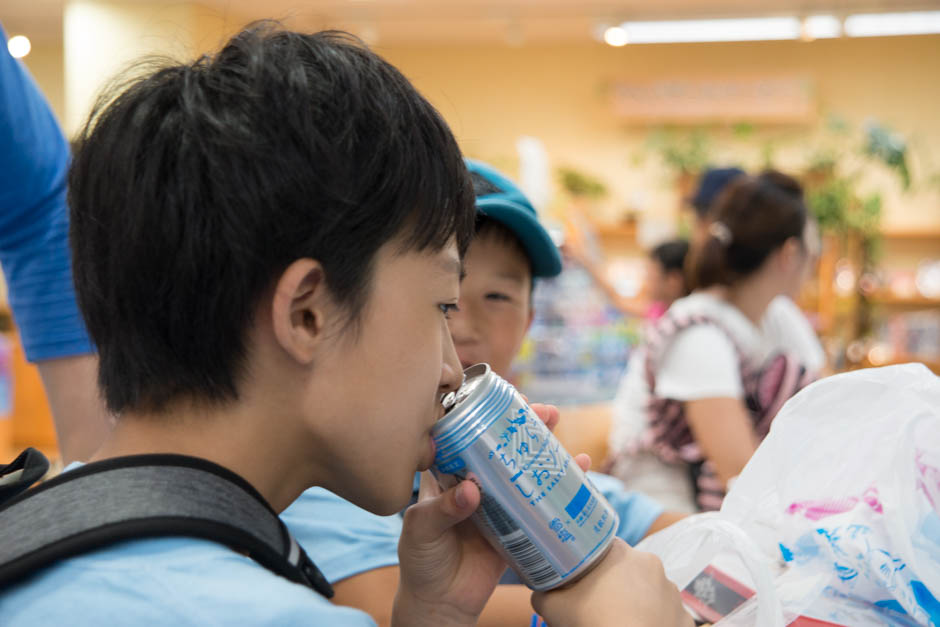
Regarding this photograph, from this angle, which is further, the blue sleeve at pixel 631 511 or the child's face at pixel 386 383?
the blue sleeve at pixel 631 511

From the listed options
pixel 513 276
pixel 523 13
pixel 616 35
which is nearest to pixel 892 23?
pixel 616 35

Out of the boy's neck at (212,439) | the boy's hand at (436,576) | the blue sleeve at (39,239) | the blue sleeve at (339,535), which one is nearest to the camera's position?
the boy's neck at (212,439)

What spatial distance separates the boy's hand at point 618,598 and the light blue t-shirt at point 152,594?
203 mm

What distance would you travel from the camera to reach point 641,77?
6.38 m

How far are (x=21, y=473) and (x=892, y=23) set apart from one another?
5878mm

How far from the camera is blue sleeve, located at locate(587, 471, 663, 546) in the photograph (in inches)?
39.7

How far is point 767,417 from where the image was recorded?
71.4 inches

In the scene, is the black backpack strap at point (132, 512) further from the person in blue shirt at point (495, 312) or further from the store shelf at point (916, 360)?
the store shelf at point (916, 360)

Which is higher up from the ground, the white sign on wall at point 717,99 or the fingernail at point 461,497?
the fingernail at point 461,497

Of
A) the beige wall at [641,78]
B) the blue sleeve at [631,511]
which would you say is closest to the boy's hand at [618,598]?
the blue sleeve at [631,511]

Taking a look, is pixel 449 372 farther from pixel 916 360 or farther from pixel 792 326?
pixel 916 360

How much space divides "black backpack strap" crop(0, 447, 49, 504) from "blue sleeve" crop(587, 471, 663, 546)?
1.94ft

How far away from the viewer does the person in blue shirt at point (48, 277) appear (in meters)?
0.96

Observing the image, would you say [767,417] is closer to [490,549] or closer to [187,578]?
[490,549]
